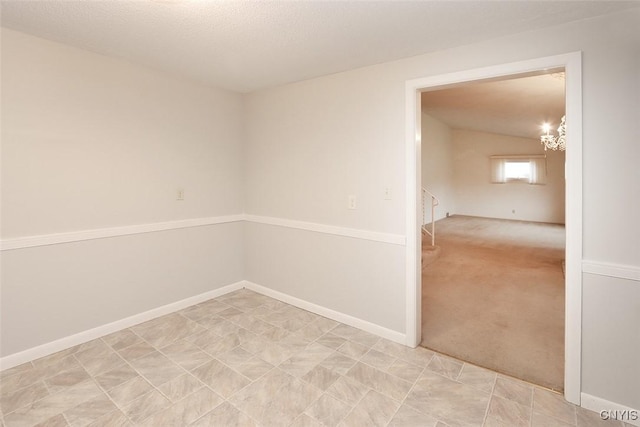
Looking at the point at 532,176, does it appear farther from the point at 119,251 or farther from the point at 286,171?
the point at 119,251

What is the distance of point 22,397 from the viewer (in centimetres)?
201

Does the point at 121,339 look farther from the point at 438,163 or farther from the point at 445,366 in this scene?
the point at 438,163

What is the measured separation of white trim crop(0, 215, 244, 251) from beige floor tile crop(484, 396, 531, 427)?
9.98 feet

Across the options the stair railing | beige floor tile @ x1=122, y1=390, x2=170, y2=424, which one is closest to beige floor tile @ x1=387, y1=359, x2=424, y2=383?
beige floor tile @ x1=122, y1=390, x2=170, y2=424

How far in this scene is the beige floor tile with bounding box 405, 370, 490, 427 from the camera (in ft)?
6.08

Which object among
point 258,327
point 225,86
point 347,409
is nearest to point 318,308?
point 258,327

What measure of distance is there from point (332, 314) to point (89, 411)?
6.53 feet

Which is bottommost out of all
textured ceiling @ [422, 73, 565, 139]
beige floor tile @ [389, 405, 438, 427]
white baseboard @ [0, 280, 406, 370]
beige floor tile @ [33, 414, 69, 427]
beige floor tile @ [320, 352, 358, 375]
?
beige floor tile @ [389, 405, 438, 427]

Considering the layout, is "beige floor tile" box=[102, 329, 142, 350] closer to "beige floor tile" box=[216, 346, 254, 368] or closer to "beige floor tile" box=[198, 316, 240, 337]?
"beige floor tile" box=[198, 316, 240, 337]

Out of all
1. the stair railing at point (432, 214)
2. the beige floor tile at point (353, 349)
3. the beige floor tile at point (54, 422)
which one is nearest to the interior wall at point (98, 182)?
the beige floor tile at point (54, 422)

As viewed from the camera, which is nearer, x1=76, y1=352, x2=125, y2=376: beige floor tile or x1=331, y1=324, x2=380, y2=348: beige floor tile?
x1=76, y1=352, x2=125, y2=376: beige floor tile

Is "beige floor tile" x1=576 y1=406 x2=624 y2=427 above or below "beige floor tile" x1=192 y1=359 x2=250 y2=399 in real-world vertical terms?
below

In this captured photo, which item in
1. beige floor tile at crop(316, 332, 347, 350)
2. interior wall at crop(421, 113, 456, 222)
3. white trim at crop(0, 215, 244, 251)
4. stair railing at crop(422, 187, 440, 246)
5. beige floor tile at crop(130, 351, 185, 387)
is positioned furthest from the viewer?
interior wall at crop(421, 113, 456, 222)

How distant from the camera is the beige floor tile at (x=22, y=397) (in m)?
1.93
